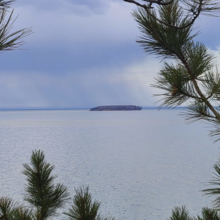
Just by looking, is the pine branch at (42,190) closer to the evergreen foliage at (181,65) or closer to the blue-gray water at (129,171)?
the evergreen foliage at (181,65)

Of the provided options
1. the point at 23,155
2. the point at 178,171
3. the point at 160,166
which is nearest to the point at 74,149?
the point at 23,155

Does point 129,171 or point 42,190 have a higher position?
point 129,171

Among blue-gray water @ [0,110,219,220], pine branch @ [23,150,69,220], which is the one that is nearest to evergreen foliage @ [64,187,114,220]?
pine branch @ [23,150,69,220]

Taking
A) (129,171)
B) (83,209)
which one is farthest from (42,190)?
(129,171)

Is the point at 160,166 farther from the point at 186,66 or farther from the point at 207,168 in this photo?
the point at 186,66

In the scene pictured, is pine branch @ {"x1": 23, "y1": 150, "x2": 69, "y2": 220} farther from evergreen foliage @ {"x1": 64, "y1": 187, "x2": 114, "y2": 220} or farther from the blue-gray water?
the blue-gray water

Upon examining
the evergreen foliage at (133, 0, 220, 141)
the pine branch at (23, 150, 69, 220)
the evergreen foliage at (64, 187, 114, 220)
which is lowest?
the evergreen foliage at (64, 187, 114, 220)

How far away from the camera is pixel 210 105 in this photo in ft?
7.28

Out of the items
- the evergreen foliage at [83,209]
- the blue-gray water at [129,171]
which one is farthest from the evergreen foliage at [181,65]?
the blue-gray water at [129,171]

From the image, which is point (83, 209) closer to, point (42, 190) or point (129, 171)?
point (42, 190)

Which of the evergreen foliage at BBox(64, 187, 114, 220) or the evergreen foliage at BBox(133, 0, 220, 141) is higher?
the evergreen foliage at BBox(133, 0, 220, 141)

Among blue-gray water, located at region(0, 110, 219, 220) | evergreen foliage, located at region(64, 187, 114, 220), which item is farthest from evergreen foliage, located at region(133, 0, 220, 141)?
blue-gray water, located at region(0, 110, 219, 220)

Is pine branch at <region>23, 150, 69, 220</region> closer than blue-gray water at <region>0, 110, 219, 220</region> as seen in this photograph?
Yes

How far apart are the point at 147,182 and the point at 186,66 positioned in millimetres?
19674
